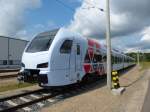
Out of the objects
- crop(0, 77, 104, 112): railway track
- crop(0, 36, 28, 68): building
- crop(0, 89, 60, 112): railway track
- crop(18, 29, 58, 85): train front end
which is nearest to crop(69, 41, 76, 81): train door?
crop(0, 77, 104, 112): railway track

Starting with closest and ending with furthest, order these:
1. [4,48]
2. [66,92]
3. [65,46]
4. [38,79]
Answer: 1. [38,79]
2. [65,46]
3. [66,92]
4. [4,48]

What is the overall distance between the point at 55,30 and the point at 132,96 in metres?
5.24

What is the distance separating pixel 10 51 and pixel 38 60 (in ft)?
150

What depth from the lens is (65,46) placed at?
49.3ft

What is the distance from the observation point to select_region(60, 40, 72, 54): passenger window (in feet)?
48.5

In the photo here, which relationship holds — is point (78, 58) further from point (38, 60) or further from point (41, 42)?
point (38, 60)

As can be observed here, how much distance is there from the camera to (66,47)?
1512 centimetres

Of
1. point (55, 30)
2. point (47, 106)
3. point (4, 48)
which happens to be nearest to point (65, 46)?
point (55, 30)

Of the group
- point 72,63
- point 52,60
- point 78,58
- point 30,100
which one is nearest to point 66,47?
point 72,63

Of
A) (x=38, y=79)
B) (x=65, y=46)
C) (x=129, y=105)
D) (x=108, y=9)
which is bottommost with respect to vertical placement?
(x=129, y=105)

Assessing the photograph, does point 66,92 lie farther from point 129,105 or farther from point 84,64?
point 129,105

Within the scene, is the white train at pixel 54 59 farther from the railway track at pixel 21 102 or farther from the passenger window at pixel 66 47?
the railway track at pixel 21 102

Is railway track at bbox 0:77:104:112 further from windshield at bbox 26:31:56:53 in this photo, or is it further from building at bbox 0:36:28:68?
building at bbox 0:36:28:68

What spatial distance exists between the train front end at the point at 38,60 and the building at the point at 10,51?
1631 inches
